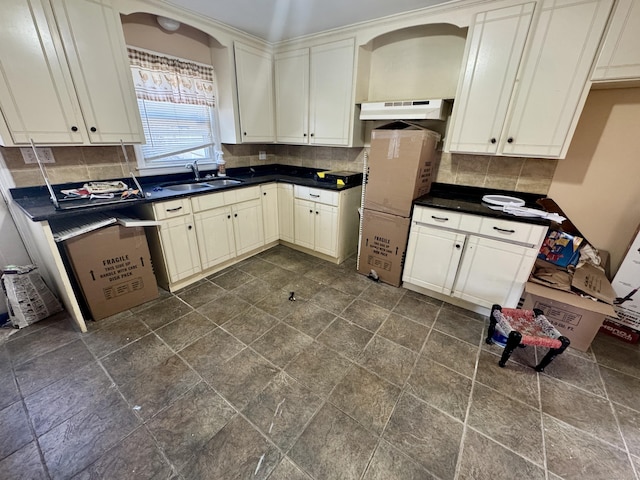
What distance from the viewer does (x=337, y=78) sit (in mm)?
2709

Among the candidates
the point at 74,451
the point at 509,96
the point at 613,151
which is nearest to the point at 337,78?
the point at 509,96

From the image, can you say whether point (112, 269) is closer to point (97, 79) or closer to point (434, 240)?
point (97, 79)

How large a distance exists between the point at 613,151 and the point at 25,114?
415 cm

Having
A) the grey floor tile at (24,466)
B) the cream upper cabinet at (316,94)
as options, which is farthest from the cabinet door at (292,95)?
the grey floor tile at (24,466)

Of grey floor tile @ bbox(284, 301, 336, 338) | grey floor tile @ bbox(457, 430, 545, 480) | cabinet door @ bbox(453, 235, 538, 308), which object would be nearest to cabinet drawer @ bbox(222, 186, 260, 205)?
grey floor tile @ bbox(284, 301, 336, 338)

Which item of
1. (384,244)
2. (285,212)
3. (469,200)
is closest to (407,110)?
(469,200)

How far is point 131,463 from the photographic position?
1.18m

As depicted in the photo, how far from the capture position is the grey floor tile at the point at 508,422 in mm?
1289

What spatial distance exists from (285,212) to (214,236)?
926 millimetres

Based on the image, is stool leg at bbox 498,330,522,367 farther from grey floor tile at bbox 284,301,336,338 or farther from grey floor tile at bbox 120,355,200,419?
grey floor tile at bbox 120,355,200,419

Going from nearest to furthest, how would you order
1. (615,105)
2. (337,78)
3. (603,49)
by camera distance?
(603,49) < (615,105) < (337,78)

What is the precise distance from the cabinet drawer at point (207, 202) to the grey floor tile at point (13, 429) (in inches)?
64.2

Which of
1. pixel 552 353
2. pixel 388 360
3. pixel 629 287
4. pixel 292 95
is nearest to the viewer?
pixel 552 353

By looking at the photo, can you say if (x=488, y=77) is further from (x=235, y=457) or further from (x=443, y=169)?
(x=235, y=457)
